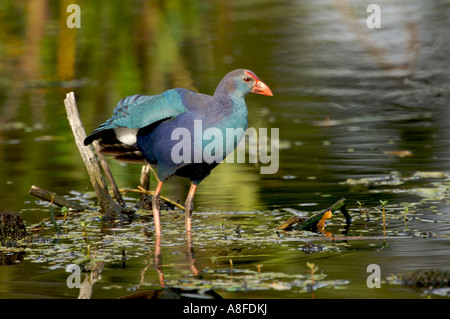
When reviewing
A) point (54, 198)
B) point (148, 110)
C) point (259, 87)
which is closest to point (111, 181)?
point (54, 198)

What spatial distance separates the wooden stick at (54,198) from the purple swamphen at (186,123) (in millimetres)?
745

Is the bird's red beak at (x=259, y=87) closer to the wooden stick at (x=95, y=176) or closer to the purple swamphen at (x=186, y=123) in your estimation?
the purple swamphen at (x=186, y=123)

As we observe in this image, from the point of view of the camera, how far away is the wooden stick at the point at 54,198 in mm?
6348

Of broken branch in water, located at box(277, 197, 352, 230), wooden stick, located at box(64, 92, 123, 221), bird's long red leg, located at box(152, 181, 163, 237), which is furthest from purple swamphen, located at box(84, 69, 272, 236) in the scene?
broken branch in water, located at box(277, 197, 352, 230)

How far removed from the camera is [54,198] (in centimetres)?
638

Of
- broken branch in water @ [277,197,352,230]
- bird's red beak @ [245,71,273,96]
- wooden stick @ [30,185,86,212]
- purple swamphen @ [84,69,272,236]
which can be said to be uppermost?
bird's red beak @ [245,71,273,96]

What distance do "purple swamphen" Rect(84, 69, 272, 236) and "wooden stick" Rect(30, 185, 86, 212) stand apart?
2.45ft

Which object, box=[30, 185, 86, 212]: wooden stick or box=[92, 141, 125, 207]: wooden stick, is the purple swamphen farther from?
box=[30, 185, 86, 212]: wooden stick

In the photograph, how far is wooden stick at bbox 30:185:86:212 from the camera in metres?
6.35

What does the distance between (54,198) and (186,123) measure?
1.51 m

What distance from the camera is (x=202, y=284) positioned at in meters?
4.41

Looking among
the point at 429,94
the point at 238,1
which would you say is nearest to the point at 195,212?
the point at 429,94

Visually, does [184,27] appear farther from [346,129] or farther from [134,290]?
[134,290]
